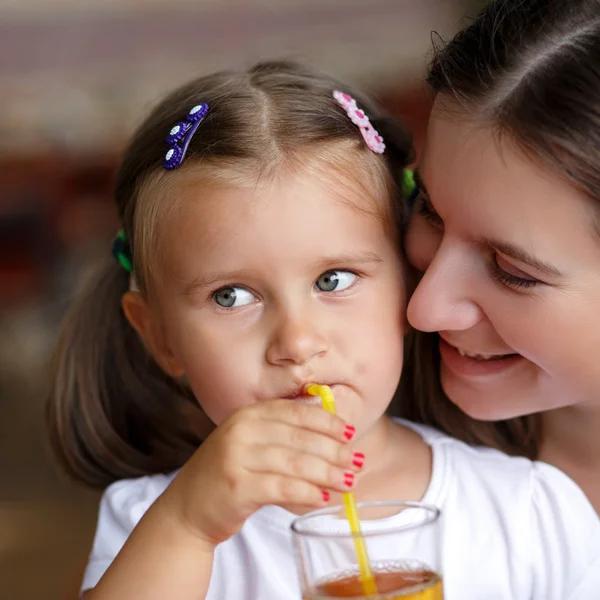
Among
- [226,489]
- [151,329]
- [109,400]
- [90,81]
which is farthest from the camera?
[90,81]

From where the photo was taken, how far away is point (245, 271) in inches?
51.5

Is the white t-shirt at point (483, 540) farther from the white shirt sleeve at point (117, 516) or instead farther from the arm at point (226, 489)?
the arm at point (226, 489)

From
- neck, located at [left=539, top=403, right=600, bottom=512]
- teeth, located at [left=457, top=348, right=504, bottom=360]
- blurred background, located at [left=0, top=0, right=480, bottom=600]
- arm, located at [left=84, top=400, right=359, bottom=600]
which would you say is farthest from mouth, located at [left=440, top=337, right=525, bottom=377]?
blurred background, located at [left=0, top=0, right=480, bottom=600]

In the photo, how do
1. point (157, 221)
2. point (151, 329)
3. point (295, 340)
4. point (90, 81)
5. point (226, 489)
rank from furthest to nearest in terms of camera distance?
point (90, 81) < point (151, 329) < point (157, 221) < point (295, 340) < point (226, 489)

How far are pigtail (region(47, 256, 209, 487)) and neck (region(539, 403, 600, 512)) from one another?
0.62 metres

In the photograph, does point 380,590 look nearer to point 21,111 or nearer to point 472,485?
point 472,485

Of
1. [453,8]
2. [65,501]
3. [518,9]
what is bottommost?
[65,501]

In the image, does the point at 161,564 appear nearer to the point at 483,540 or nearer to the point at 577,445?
the point at 483,540

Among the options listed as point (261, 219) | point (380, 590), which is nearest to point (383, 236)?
point (261, 219)

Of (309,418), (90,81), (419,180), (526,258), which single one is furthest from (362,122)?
(90,81)

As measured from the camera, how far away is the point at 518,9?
4.43 ft

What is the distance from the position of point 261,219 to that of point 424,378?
499 mm

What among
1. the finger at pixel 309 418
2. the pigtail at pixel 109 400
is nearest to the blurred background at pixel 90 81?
the pigtail at pixel 109 400

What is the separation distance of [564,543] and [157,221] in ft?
2.47
